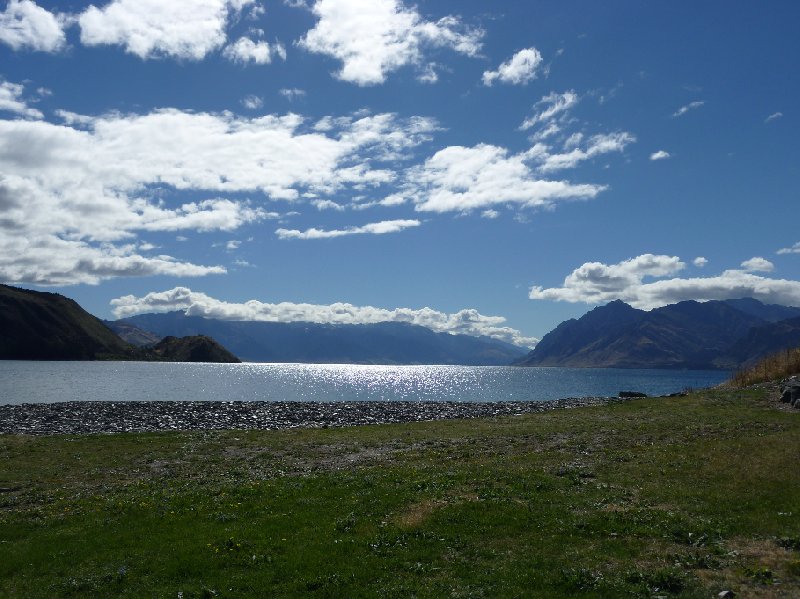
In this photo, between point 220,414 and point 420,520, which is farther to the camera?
point 220,414

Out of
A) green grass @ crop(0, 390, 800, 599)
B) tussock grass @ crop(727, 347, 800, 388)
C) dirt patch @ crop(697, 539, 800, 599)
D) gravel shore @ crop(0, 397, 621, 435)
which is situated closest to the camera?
dirt patch @ crop(697, 539, 800, 599)

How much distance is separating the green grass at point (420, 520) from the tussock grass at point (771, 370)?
30.0 meters

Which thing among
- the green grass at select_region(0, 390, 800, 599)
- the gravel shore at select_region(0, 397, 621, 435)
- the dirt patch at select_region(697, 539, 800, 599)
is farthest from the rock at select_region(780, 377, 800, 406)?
the dirt patch at select_region(697, 539, 800, 599)

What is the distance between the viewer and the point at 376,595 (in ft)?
53.3

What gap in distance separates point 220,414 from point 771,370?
6691 cm

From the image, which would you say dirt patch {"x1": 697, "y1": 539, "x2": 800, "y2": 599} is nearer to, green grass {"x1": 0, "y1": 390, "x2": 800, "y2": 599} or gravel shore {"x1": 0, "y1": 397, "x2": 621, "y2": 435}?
green grass {"x1": 0, "y1": 390, "x2": 800, "y2": 599}

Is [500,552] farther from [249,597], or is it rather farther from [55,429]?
[55,429]

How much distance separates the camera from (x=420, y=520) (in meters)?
22.3

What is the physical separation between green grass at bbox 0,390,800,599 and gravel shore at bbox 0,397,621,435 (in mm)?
16969

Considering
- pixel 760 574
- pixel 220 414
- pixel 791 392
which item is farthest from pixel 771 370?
pixel 220 414

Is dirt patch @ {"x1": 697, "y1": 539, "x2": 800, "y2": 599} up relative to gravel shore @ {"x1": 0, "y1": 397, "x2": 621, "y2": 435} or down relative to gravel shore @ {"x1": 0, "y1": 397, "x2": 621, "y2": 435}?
up

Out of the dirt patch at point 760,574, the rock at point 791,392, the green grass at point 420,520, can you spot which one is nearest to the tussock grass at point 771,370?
the rock at point 791,392

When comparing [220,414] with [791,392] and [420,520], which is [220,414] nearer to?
[420,520]

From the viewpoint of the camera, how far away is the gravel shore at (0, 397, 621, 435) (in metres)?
57.6
